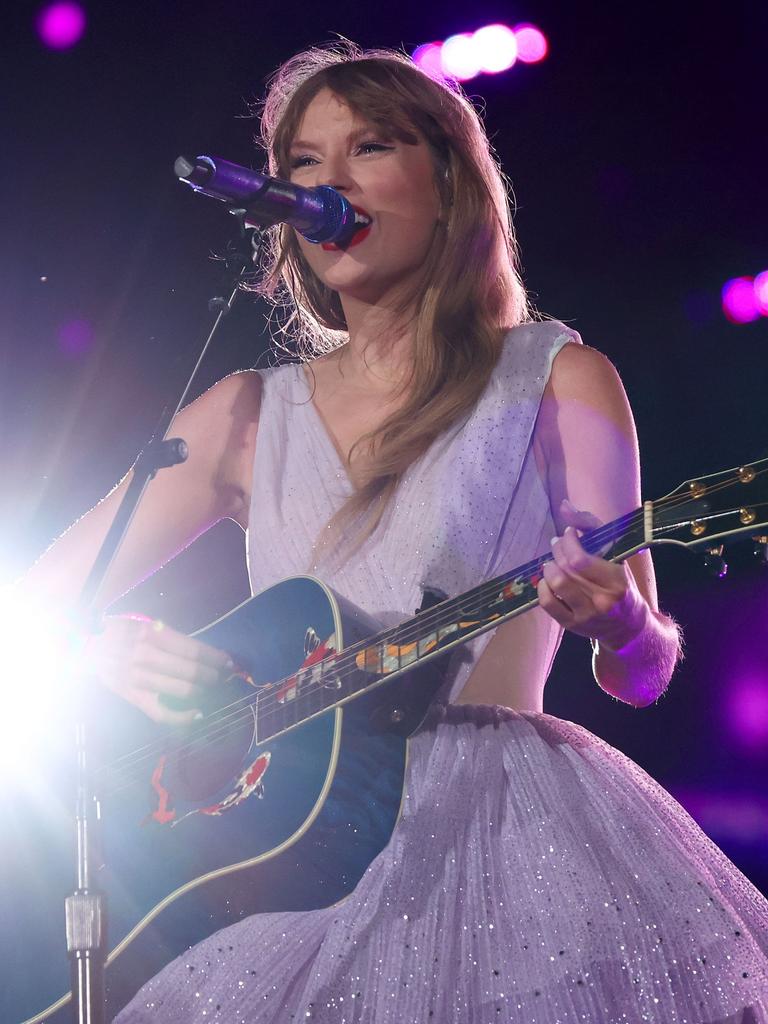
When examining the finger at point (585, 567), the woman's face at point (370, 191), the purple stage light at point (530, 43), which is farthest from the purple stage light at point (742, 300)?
the finger at point (585, 567)

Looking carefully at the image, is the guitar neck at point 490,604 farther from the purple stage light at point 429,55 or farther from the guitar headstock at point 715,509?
the purple stage light at point 429,55

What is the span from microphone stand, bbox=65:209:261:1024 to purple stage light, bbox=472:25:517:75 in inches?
82.1

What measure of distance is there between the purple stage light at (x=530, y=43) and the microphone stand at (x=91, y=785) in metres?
2.12

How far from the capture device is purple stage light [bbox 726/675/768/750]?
3432 millimetres

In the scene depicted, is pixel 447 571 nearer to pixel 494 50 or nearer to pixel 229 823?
pixel 229 823

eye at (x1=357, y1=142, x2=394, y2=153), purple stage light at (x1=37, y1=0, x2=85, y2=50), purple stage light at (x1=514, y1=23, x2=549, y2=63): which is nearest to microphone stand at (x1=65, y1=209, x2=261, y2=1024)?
eye at (x1=357, y1=142, x2=394, y2=153)

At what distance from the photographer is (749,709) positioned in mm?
3436

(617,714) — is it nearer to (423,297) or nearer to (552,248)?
(552,248)

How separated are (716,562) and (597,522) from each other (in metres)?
0.21

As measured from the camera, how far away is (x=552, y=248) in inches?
145

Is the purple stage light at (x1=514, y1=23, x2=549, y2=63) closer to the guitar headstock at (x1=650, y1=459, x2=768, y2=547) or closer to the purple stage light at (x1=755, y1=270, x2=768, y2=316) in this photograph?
the purple stage light at (x1=755, y1=270, x2=768, y2=316)

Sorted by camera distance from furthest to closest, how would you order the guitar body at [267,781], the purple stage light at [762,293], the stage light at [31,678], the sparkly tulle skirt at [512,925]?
1. the purple stage light at [762,293]
2. the stage light at [31,678]
3. the guitar body at [267,781]
4. the sparkly tulle skirt at [512,925]

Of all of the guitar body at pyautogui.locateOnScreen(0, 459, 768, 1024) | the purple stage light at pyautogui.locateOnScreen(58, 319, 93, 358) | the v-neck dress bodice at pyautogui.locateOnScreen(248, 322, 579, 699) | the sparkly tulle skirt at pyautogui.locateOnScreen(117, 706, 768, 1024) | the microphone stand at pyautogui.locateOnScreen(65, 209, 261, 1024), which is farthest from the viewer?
the purple stage light at pyautogui.locateOnScreen(58, 319, 93, 358)

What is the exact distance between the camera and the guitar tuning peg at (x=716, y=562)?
1.53 m
